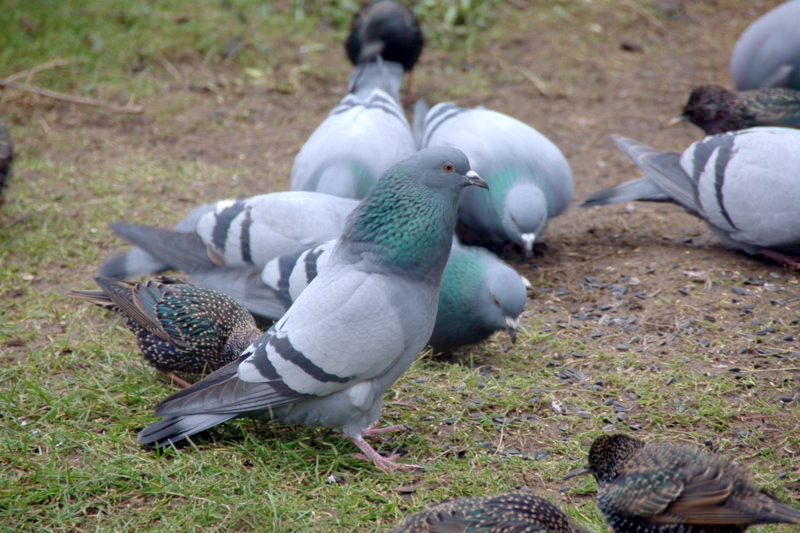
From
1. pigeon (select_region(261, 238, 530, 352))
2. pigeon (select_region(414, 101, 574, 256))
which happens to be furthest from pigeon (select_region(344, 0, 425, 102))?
pigeon (select_region(261, 238, 530, 352))

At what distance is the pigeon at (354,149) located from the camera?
4910mm

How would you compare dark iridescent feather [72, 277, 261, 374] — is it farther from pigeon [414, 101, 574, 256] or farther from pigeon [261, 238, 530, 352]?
pigeon [414, 101, 574, 256]

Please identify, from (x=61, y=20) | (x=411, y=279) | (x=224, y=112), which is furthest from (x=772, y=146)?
(x=61, y=20)

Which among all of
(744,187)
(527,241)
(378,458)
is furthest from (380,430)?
(744,187)

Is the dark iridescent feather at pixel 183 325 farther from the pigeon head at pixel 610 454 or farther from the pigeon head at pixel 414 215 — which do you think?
the pigeon head at pixel 610 454

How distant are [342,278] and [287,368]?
1.44ft

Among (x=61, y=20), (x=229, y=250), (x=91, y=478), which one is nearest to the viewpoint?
(x=91, y=478)

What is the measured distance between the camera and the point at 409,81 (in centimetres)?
763

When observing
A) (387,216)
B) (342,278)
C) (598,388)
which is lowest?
(598,388)

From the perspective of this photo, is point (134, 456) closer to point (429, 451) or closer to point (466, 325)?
point (429, 451)

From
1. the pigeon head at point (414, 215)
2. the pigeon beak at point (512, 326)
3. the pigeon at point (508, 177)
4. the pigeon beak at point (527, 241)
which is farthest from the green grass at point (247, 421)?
the pigeon head at point (414, 215)

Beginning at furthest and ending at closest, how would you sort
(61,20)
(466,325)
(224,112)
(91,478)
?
(61,20) < (224,112) < (466,325) < (91,478)

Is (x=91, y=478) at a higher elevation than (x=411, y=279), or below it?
below

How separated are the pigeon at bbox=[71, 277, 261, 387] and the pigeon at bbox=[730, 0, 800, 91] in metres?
5.11
